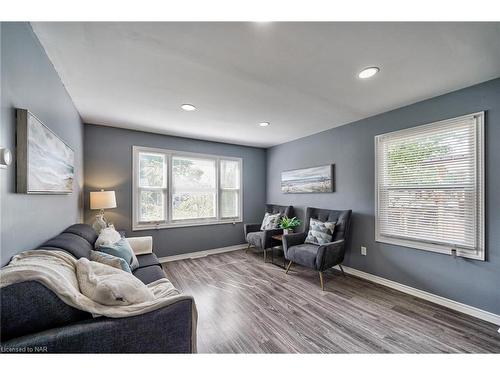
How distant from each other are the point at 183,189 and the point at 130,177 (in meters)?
0.92

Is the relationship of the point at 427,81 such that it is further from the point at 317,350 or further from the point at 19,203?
the point at 19,203

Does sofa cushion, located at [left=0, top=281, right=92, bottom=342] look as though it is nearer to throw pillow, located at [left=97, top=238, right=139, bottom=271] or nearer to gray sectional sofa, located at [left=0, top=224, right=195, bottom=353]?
gray sectional sofa, located at [left=0, top=224, right=195, bottom=353]

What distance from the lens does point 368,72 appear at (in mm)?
1789

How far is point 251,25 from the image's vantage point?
1.27 metres

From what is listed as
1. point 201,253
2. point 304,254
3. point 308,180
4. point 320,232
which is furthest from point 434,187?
point 201,253

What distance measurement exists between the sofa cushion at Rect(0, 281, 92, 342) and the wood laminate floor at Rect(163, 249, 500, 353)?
3.66ft

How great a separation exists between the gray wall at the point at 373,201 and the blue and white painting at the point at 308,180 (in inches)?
4.4

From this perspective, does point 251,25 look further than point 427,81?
No

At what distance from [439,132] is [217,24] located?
102 inches

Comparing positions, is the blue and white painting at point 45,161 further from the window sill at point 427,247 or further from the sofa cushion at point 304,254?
the window sill at point 427,247

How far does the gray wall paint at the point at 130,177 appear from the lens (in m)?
3.19

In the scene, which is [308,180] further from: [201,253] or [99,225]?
[99,225]
